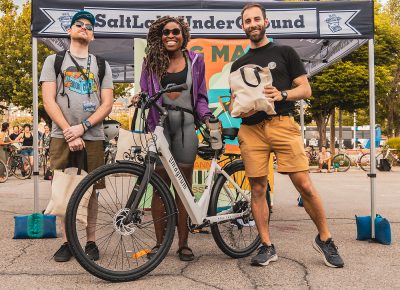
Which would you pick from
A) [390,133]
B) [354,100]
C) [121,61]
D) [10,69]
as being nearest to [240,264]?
[121,61]

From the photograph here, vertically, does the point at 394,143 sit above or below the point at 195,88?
below

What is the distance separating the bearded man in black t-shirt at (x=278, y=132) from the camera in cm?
399

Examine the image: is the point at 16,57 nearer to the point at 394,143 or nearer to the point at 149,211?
the point at 394,143

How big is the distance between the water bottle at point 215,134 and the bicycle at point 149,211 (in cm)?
8

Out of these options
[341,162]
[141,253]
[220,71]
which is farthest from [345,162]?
[141,253]

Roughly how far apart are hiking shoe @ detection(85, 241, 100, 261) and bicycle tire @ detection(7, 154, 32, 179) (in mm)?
11810

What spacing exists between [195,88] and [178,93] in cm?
14

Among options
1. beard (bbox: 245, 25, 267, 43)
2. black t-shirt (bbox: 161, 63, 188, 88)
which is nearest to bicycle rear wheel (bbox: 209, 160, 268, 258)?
black t-shirt (bbox: 161, 63, 188, 88)

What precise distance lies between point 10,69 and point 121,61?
21.2 m

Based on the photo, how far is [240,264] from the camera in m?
4.12

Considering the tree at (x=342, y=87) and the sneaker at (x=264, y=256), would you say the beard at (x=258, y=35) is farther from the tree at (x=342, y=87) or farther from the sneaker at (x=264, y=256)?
the tree at (x=342, y=87)

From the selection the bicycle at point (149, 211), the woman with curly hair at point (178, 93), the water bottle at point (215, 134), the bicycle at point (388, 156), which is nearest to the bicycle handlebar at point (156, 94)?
the bicycle at point (149, 211)

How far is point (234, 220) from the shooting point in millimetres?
4359

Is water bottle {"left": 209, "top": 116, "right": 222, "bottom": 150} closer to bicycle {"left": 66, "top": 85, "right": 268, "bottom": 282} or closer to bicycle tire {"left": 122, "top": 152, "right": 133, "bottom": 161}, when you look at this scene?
bicycle {"left": 66, "top": 85, "right": 268, "bottom": 282}
